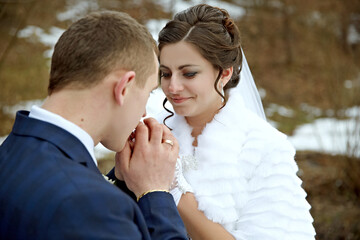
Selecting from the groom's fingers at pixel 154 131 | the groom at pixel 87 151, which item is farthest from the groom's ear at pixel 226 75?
the groom at pixel 87 151

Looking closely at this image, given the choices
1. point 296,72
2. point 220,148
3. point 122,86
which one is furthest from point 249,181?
point 296,72

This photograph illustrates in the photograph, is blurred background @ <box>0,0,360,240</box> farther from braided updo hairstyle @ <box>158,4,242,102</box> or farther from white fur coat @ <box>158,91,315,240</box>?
white fur coat @ <box>158,91,315,240</box>

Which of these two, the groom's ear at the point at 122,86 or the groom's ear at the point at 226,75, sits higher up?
the groom's ear at the point at 122,86

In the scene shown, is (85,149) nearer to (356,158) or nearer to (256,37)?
(356,158)

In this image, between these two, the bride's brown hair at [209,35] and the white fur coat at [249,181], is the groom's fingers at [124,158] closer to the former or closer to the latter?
the white fur coat at [249,181]

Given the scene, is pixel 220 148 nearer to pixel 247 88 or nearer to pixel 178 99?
pixel 178 99

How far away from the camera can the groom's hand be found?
179cm

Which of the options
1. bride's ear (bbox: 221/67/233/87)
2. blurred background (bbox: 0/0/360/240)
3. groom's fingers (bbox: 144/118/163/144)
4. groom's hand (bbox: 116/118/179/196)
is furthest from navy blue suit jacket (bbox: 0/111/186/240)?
blurred background (bbox: 0/0/360/240)

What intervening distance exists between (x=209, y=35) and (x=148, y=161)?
108 cm

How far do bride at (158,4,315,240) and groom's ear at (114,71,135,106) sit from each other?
0.88 meters

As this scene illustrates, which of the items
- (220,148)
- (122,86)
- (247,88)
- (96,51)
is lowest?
(220,148)

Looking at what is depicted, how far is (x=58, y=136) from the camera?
1.45m

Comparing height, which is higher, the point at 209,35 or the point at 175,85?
the point at 209,35

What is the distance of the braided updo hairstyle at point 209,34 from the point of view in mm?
2564
